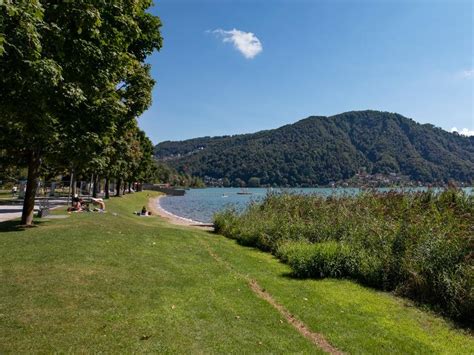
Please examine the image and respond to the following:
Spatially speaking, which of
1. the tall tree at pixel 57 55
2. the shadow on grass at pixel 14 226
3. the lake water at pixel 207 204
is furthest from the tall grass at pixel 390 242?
the shadow on grass at pixel 14 226

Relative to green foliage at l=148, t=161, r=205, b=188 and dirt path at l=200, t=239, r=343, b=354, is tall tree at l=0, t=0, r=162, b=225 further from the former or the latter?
green foliage at l=148, t=161, r=205, b=188

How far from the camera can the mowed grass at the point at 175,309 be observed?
20.7 feet

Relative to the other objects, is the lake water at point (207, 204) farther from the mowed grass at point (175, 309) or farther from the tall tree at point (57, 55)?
the tall tree at point (57, 55)

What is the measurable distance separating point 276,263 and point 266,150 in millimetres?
167238

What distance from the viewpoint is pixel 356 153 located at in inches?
5133

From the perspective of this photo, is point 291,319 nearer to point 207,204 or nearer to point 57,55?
point 57,55

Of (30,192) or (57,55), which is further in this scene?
(30,192)

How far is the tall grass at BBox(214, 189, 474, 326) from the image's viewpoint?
948cm

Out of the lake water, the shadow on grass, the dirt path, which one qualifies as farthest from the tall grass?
the shadow on grass

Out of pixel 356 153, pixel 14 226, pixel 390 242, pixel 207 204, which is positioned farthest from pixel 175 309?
pixel 356 153

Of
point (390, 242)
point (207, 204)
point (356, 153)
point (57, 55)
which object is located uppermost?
point (356, 153)

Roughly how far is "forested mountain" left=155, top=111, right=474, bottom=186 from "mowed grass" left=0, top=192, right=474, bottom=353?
5434 cm

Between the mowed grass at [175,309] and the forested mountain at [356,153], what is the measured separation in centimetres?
5434

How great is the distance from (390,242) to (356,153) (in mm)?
123820
